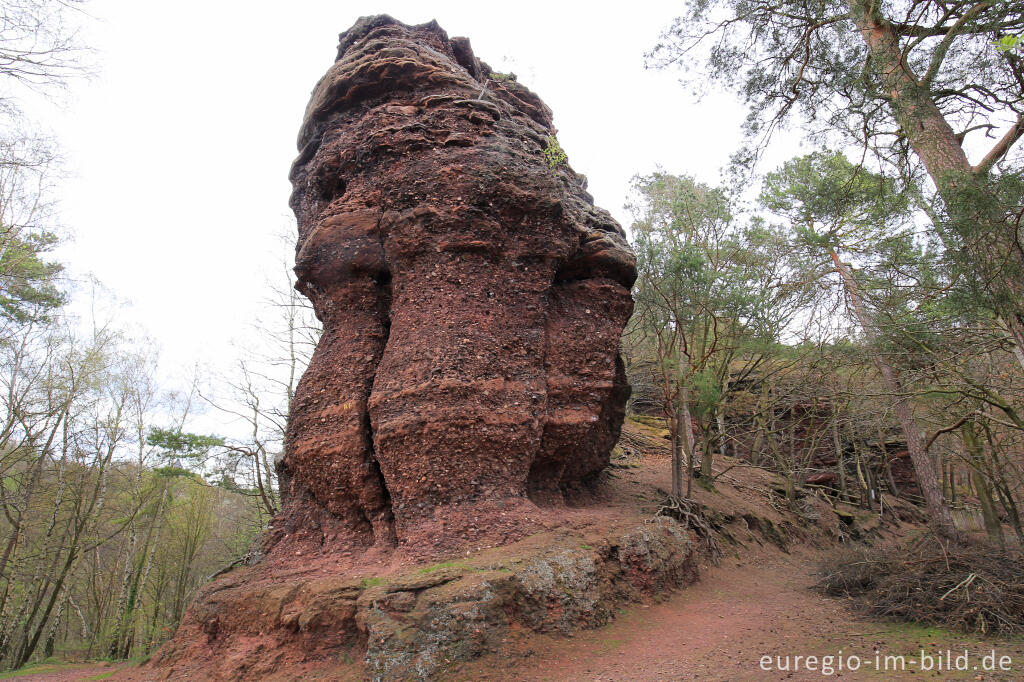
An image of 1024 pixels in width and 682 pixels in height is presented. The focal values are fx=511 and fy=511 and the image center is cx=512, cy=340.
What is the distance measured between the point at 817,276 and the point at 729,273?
6.61ft

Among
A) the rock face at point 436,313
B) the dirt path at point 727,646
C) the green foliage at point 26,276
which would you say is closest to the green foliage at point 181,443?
the green foliage at point 26,276

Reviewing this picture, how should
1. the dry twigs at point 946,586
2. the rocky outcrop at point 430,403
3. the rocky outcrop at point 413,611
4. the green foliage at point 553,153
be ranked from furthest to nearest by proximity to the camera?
the green foliage at point 553,153, the rocky outcrop at point 430,403, the dry twigs at point 946,586, the rocky outcrop at point 413,611

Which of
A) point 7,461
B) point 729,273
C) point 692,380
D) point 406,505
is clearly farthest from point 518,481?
point 7,461

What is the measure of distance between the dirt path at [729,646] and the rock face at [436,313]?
1744mm

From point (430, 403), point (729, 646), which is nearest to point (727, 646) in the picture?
point (729, 646)

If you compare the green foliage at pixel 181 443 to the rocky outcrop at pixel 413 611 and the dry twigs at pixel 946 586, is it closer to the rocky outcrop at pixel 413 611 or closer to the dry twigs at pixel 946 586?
the rocky outcrop at pixel 413 611

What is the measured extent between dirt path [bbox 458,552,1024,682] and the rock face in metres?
1.74

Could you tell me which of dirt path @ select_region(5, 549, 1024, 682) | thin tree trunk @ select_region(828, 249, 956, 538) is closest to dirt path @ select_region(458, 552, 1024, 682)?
dirt path @ select_region(5, 549, 1024, 682)

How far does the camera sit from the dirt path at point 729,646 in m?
4.69

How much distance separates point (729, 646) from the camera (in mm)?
5676

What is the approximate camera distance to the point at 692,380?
11.4 m

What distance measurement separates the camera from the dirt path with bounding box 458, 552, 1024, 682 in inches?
185

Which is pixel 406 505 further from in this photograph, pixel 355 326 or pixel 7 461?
pixel 7 461

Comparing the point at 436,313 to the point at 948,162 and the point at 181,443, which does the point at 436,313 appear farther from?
the point at 181,443
